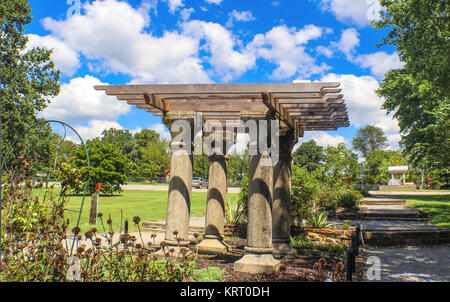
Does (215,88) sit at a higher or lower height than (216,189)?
higher

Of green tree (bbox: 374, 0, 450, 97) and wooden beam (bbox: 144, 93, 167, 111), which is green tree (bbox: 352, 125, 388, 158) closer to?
green tree (bbox: 374, 0, 450, 97)

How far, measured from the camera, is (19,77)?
25.0m

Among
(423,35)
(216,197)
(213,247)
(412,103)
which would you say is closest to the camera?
(213,247)

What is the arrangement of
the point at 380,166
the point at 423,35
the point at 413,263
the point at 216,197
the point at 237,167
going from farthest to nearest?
the point at 237,167 < the point at 380,166 < the point at 423,35 < the point at 216,197 < the point at 413,263

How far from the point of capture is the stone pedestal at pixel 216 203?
8.06m

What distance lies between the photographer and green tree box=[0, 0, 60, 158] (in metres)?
24.0

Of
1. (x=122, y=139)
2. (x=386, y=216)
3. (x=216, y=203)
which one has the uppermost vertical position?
(x=122, y=139)

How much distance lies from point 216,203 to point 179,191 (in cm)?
182

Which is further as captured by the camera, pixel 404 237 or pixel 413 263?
pixel 404 237

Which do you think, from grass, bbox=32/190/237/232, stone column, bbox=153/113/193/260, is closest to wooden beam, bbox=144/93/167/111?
stone column, bbox=153/113/193/260

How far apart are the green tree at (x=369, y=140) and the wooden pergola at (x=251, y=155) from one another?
85.8 metres

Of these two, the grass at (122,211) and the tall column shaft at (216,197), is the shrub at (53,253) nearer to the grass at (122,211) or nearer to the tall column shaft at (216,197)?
the grass at (122,211)

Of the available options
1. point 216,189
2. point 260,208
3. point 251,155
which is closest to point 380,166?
point 216,189

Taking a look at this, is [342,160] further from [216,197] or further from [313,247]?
[216,197]
